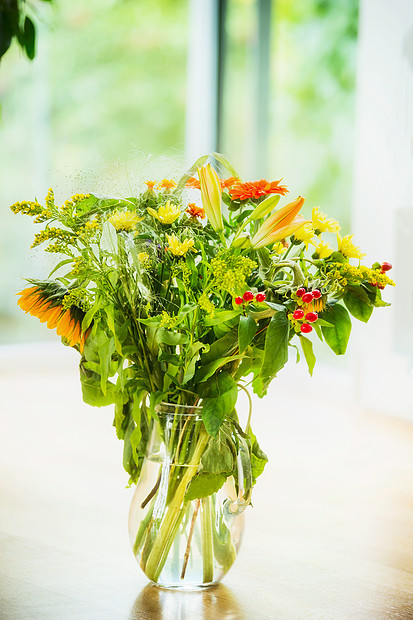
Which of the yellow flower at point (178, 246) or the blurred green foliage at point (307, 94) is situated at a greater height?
the blurred green foliage at point (307, 94)

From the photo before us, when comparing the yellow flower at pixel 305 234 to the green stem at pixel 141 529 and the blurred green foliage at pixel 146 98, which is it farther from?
the blurred green foliage at pixel 146 98

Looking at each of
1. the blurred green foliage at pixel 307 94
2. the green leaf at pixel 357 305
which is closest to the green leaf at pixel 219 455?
the green leaf at pixel 357 305

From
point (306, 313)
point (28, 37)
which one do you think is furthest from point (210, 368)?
point (28, 37)

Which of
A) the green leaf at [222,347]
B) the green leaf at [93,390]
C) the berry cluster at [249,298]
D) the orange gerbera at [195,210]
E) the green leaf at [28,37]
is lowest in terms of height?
the green leaf at [93,390]

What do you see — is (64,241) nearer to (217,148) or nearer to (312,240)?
(312,240)

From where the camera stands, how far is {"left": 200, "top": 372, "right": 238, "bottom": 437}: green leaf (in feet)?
2.82

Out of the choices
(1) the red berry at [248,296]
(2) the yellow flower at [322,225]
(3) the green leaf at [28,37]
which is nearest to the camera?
(1) the red berry at [248,296]

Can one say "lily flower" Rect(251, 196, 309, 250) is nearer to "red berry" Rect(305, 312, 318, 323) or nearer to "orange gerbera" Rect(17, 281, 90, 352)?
"red berry" Rect(305, 312, 318, 323)

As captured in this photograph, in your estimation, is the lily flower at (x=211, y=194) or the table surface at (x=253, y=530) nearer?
the lily flower at (x=211, y=194)

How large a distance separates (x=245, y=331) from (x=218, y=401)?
0.32 feet

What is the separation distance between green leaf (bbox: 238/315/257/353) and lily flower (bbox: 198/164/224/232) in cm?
12

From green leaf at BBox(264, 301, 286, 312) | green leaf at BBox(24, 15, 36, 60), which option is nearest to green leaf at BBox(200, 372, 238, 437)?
green leaf at BBox(264, 301, 286, 312)

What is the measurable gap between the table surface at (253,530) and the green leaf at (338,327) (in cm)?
35

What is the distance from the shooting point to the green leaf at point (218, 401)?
859mm
